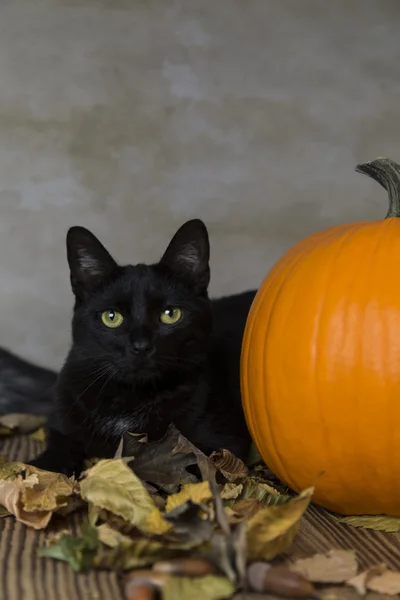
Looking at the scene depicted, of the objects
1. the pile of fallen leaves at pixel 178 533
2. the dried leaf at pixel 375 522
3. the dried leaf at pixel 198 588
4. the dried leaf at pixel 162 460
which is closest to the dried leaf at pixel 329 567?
the pile of fallen leaves at pixel 178 533

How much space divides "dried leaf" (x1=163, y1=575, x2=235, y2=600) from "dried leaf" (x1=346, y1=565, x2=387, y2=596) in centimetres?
20

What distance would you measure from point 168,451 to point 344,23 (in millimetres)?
1593

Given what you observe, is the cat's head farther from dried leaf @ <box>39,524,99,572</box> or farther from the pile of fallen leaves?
dried leaf @ <box>39,524,99,572</box>

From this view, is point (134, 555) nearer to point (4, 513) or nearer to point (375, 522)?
point (4, 513)

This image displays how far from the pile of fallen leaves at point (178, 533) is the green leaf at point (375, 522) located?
5.7 inches

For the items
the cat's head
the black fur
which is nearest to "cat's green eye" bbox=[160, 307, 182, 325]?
the cat's head

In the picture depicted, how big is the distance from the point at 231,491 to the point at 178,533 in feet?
0.97

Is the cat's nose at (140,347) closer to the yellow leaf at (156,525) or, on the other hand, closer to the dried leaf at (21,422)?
the yellow leaf at (156,525)

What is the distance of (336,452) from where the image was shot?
1.14m

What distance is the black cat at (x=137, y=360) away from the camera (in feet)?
4.61

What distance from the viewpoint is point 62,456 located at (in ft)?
4.59

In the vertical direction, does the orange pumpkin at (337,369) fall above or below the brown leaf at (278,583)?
above

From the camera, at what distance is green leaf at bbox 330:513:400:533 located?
121 cm

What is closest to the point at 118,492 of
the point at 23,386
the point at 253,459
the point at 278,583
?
the point at 278,583
